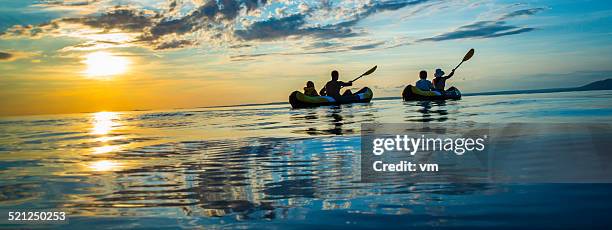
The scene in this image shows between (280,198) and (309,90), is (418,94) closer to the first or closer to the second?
(309,90)

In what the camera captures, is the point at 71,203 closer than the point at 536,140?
Yes

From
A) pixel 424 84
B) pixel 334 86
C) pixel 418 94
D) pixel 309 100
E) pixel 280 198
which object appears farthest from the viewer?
pixel 424 84

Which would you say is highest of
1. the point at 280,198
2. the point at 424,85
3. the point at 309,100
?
the point at 424,85

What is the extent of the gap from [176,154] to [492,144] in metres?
5.53

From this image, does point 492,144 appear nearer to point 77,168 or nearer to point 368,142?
point 368,142

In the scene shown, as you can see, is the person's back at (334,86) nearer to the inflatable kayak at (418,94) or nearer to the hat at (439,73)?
the inflatable kayak at (418,94)

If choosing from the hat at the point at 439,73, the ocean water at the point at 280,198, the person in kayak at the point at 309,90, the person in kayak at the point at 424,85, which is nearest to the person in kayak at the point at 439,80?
the hat at the point at 439,73

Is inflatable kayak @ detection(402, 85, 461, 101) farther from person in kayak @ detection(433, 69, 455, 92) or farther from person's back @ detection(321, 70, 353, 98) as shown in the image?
person's back @ detection(321, 70, 353, 98)

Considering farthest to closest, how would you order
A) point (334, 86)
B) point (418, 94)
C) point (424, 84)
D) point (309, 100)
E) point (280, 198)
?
point (424, 84), point (418, 94), point (334, 86), point (309, 100), point (280, 198)

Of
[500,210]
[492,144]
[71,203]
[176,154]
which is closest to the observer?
[500,210]

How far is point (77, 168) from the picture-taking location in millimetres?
7684

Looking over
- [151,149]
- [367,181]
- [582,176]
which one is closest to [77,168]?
[151,149]

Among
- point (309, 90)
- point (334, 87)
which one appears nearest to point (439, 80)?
point (334, 87)

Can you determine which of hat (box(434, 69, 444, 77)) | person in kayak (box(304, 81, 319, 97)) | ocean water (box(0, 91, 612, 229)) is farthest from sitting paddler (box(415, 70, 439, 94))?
ocean water (box(0, 91, 612, 229))
